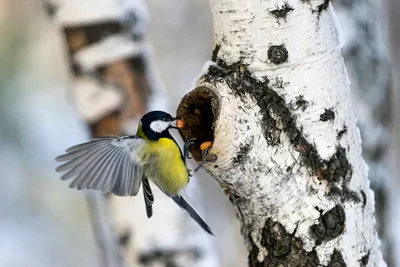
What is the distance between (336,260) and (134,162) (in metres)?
0.44

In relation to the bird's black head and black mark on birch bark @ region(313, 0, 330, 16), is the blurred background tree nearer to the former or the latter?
the bird's black head

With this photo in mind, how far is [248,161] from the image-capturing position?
85 centimetres

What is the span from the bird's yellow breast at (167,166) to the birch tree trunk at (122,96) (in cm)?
35

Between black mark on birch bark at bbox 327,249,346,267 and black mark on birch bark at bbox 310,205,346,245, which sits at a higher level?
black mark on birch bark at bbox 310,205,346,245

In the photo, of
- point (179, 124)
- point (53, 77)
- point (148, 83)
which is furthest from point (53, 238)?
point (179, 124)

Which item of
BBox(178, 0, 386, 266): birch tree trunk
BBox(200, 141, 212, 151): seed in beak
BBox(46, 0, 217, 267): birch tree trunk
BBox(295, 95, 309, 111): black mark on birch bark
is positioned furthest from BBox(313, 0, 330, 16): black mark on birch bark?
BBox(46, 0, 217, 267): birch tree trunk

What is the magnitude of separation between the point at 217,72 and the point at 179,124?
11cm

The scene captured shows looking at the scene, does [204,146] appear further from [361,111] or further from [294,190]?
[361,111]

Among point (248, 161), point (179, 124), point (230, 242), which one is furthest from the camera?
point (230, 242)

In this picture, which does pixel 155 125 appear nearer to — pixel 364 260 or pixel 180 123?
pixel 180 123

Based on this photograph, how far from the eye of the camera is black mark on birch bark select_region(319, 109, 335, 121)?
880 mm

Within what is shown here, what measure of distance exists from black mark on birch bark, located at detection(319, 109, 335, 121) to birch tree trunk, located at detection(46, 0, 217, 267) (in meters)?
0.79

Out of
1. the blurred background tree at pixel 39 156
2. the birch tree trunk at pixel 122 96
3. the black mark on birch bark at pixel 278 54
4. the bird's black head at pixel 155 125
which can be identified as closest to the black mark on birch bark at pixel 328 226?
the black mark on birch bark at pixel 278 54

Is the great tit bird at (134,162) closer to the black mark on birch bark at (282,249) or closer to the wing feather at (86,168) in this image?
the wing feather at (86,168)
